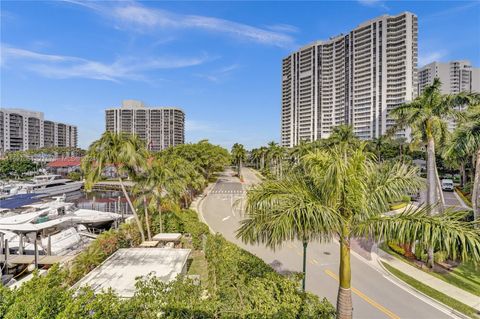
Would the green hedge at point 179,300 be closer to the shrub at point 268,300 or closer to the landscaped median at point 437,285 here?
the shrub at point 268,300

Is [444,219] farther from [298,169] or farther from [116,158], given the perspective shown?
[116,158]

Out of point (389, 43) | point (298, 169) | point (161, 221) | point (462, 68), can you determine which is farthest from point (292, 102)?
point (298, 169)

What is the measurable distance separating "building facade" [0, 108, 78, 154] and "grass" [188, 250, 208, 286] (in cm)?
15565

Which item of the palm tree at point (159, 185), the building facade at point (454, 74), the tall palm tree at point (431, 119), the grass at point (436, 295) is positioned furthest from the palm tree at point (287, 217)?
the building facade at point (454, 74)

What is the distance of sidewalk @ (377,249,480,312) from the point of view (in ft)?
39.0

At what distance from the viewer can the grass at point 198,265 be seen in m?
15.5

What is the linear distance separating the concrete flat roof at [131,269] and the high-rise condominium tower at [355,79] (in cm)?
10510

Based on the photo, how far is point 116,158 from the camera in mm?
16625

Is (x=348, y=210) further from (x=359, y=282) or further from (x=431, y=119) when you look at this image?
(x=431, y=119)

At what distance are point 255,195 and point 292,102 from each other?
5489 inches

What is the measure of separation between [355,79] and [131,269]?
406 ft

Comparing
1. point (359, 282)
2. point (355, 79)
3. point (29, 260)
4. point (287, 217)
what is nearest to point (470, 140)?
point (359, 282)

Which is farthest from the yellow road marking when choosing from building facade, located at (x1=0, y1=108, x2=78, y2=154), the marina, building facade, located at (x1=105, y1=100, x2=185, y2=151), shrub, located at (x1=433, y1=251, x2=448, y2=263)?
building facade, located at (x1=0, y1=108, x2=78, y2=154)

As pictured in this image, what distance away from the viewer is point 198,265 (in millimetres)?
16641
